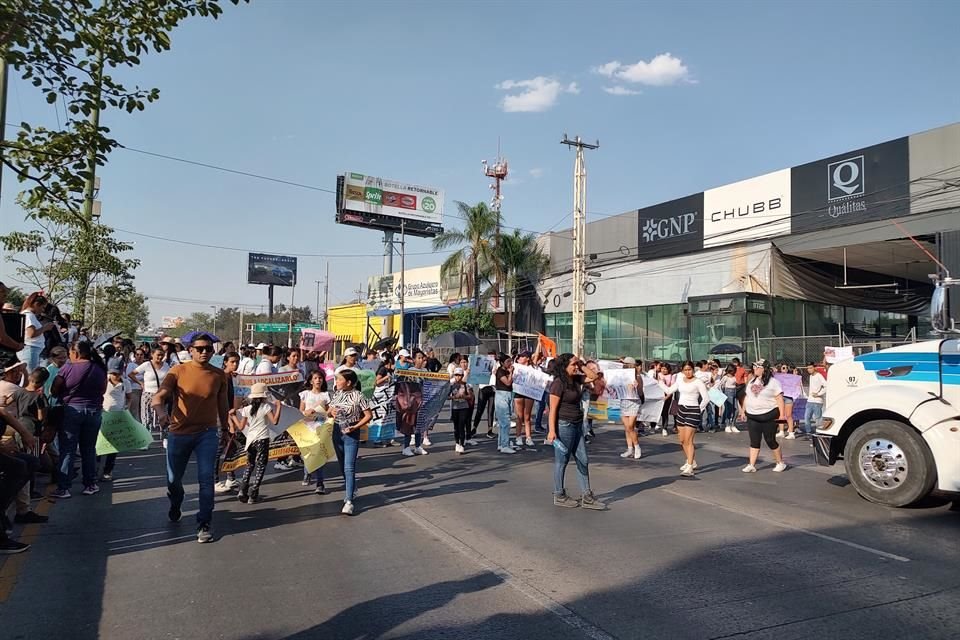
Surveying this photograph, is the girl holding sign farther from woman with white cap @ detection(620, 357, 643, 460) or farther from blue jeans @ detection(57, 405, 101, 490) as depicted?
blue jeans @ detection(57, 405, 101, 490)

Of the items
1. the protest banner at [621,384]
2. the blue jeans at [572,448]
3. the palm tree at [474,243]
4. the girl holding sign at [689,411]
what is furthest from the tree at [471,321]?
the blue jeans at [572,448]

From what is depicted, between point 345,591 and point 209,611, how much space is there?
928 millimetres

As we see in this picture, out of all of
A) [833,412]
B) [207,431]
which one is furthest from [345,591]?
[833,412]

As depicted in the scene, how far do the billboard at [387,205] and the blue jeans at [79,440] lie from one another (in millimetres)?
50305

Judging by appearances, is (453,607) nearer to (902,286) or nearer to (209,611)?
(209,611)

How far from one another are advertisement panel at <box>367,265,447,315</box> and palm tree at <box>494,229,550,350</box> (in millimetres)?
8587

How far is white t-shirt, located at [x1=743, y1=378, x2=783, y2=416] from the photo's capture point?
392 inches

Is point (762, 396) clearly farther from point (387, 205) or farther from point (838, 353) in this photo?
point (387, 205)

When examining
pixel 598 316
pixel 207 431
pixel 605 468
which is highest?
pixel 598 316

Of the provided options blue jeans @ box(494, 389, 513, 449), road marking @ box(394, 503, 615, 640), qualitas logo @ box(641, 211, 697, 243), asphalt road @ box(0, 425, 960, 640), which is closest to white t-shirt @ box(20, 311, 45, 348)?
asphalt road @ box(0, 425, 960, 640)

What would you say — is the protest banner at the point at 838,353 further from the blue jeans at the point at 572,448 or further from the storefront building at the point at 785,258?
the blue jeans at the point at 572,448

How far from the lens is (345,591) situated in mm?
4922

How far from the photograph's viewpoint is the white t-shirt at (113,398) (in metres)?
9.16

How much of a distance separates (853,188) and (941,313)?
20573 millimetres
